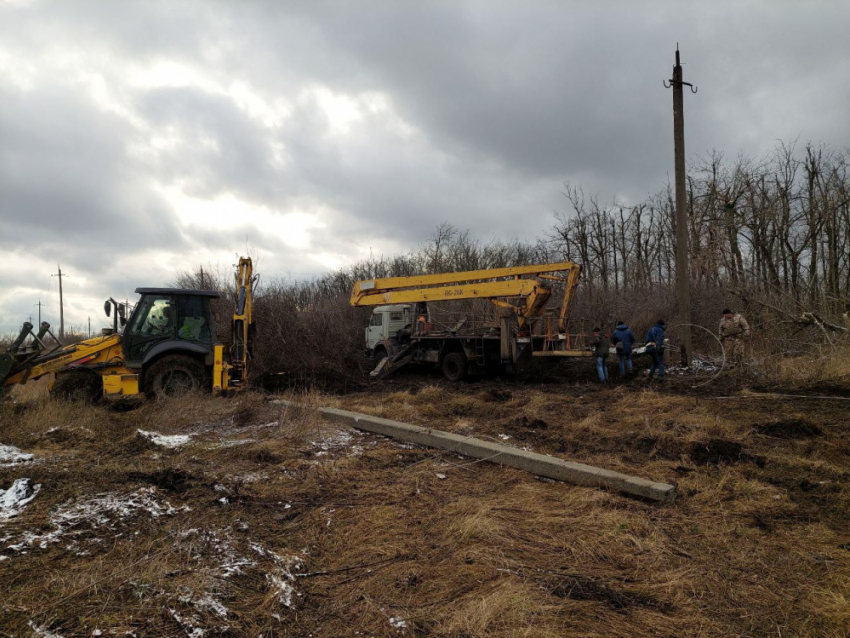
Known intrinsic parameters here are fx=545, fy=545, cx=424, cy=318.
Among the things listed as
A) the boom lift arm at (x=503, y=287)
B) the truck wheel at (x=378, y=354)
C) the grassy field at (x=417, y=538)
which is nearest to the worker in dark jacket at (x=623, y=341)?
the boom lift arm at (x=503, y=287)

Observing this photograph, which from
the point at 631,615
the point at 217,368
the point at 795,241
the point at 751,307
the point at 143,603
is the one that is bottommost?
the point at 631,615

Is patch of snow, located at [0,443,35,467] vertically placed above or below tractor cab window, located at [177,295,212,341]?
below

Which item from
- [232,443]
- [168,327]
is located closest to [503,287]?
[168,327]

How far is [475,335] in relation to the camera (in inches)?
581

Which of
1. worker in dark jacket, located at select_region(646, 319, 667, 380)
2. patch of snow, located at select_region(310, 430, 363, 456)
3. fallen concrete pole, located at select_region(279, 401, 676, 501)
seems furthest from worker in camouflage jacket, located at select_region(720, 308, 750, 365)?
patch of snow, located at select_region(310, 430, 363, 456)

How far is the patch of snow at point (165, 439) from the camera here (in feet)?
21.4

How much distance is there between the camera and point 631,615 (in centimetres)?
285

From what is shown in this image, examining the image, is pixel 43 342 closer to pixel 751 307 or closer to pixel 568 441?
pixel 568 441

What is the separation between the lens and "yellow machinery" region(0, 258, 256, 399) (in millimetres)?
9344

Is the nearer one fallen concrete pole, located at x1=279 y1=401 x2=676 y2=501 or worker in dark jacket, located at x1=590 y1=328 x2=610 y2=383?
fallen concrete pole, located at x1=279 y1=401 x2=676 y2=501

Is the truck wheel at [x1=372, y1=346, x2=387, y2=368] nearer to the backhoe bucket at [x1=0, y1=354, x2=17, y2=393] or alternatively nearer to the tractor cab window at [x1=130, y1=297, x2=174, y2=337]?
the tractor cab window at [x1=130, y1=297, x2=174, y2=337]

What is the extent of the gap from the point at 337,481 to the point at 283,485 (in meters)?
0.50

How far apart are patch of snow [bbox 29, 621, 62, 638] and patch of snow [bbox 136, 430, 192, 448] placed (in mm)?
4197

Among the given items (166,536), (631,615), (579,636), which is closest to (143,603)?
(166,536)
